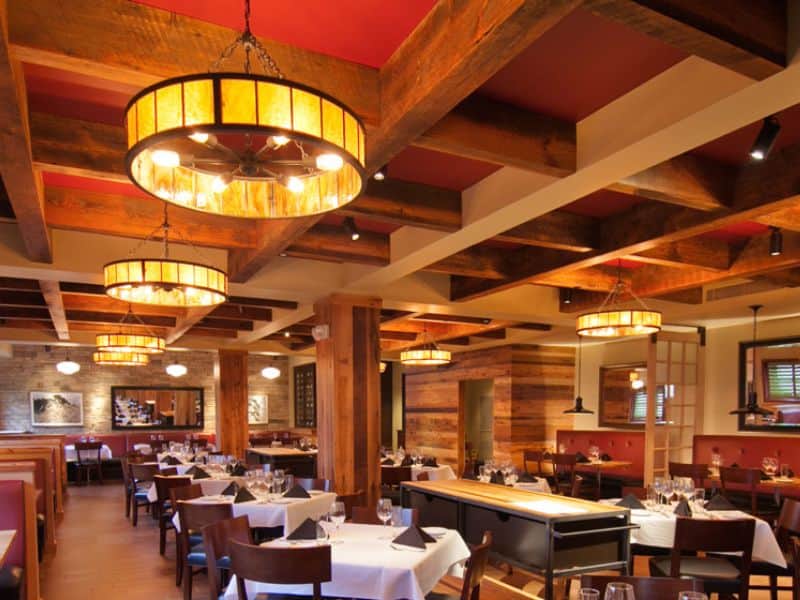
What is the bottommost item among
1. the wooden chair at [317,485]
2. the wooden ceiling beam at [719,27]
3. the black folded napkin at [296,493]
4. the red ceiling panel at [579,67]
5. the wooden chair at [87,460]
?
the wooden chair at [87,460]

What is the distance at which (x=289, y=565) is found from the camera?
3.07 metres

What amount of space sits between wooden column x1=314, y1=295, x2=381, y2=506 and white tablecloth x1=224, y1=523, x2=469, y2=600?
3.07m

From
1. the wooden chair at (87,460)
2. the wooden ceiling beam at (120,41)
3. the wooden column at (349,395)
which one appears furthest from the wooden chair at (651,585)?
the wooden chair at (87,460)

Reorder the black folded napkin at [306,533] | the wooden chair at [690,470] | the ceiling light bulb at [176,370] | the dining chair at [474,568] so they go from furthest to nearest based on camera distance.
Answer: the ceiling light bulb at [176,370], the wooden chair at [690,470], the black folded napkin at [306,533], the dining chair at [474,568]

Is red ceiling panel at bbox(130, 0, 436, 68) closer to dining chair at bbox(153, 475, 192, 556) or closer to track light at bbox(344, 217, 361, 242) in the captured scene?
track light at bbox(344, 217, 361, 242)

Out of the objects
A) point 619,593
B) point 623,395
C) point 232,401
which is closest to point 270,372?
point 232,401

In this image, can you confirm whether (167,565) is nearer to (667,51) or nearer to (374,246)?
(374,246)

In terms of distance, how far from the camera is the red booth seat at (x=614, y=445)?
9.95 meters

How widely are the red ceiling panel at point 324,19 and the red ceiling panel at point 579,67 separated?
587 millimetres

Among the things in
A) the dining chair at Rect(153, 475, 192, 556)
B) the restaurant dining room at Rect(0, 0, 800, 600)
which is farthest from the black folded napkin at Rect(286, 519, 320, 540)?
the dining chair at Rect(153, 475, 192, 556)

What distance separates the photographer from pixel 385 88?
289 centimetres

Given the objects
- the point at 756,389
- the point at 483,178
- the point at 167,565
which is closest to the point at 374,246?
the point at 483,178

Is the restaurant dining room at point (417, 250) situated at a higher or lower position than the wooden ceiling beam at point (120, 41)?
lower

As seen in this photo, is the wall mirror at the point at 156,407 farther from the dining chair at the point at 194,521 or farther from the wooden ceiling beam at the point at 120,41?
the wooden ceiling beam at the point at 120,41
